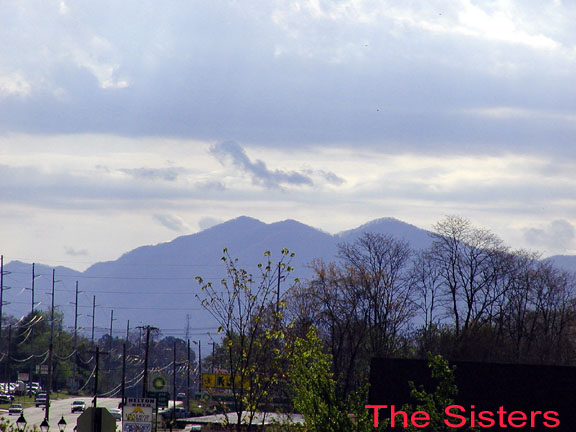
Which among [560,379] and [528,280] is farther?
[528,280]

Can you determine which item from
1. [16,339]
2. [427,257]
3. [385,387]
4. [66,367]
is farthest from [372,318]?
[16,339]

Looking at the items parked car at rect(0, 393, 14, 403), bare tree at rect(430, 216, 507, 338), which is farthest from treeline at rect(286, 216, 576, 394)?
parked car at rect(0, 393, 14, 403)

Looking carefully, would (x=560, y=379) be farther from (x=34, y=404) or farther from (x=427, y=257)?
(x=34, y=404)

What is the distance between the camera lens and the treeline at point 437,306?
75.9 meters

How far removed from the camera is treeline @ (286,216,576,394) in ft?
249

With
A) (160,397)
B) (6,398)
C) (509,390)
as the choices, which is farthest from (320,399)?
(6,398)

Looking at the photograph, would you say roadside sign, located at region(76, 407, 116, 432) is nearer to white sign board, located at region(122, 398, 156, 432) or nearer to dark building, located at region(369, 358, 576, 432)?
dark building, located at region(369, 358, 576, 432)

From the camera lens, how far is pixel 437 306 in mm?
81000

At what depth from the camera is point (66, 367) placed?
15088 cm

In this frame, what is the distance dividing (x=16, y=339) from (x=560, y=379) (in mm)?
136820

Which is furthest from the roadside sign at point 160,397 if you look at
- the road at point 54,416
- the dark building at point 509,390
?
the road at point 54,416

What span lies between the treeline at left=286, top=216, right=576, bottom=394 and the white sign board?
31324 millimetres

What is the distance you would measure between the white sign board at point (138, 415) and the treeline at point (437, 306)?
3132 cm

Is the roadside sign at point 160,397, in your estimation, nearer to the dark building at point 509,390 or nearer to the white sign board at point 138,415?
the white sign board at point 138,415
